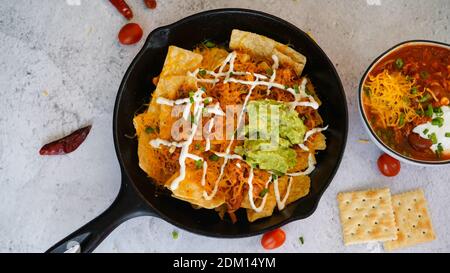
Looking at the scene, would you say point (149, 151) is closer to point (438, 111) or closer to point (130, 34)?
point (130, 34)

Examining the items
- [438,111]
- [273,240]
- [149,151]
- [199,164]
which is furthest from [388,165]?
[149,151]

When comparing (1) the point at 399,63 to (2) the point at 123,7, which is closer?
(1) the point at 399,63

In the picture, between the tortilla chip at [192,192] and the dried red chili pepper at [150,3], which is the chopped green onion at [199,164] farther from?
the dried red chili pepper at [150,3]

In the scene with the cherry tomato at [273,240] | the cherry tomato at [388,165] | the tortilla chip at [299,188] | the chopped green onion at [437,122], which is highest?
the chopped green onion at [437,122]

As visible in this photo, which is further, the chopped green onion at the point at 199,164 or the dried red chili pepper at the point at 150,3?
the dried red chili pepper at the point at 150,3

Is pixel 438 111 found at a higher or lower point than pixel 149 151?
lower

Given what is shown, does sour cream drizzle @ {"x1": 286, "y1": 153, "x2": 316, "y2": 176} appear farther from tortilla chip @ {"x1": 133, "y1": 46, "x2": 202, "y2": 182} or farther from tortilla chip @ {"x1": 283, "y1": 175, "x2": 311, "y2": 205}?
tortilla chip @ {"x1": 133, "y1": 46, "x2": 202, "y2": 182}

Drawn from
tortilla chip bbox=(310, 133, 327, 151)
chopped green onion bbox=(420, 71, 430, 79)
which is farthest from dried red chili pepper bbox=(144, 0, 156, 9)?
chopped green onion bbox=(420, 71, 430, 79)

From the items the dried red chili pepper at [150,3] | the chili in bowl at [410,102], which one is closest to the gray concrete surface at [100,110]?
the dried red chili pepper at [150,3]
